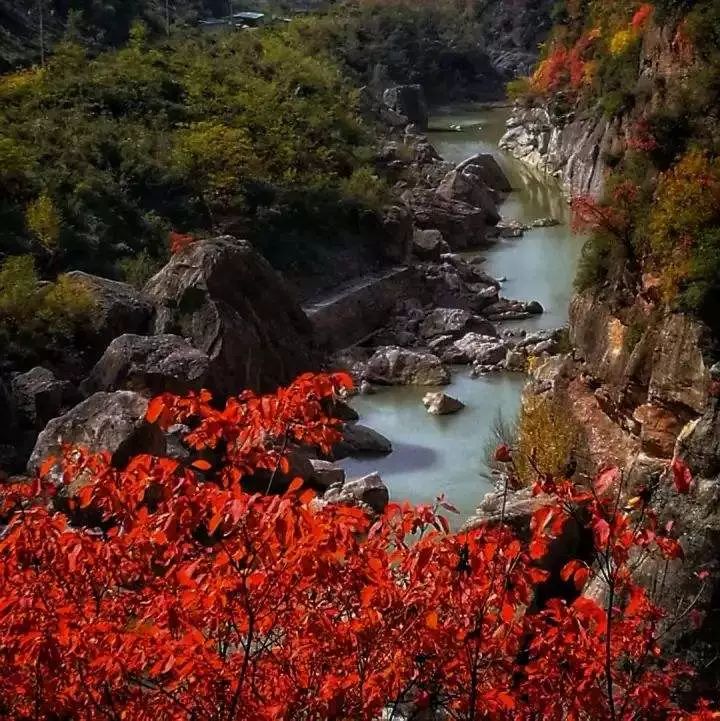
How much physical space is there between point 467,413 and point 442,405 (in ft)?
2.27

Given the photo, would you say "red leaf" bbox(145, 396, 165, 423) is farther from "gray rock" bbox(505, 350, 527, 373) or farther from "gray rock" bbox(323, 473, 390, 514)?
"gray rock" bbox(505, 350, 527, 373)

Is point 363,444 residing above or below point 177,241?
below

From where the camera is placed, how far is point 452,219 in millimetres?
40469

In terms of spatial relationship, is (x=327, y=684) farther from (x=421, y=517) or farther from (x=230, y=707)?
(x=421, y=517)

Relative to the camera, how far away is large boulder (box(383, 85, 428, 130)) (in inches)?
2638

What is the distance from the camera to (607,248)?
69.7 ft

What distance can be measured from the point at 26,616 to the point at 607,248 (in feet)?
59.1

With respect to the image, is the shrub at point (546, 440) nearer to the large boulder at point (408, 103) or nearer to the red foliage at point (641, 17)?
the red foliage at point (641, 17)

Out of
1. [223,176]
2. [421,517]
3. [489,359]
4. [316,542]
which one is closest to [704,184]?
[489,359]

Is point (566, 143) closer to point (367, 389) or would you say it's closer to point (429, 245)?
point (429, 245)

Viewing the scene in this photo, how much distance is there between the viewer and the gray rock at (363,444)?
71.4ft

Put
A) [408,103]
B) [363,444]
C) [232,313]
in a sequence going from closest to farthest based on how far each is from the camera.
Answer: [363,444], [232,313], [408,103]

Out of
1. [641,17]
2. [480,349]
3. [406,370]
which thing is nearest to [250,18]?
[641,17]

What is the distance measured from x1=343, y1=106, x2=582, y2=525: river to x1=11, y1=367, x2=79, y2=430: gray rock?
21.6 feet
